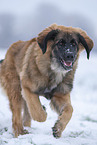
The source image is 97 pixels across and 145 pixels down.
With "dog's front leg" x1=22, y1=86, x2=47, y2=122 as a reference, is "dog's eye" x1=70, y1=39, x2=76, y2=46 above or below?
above

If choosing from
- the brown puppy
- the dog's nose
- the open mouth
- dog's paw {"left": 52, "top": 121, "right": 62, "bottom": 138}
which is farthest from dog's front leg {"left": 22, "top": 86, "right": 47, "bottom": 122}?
the dog's nose

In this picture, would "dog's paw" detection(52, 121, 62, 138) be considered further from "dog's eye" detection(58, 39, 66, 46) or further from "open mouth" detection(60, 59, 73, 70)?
"dog's eye" detection(58, 39, 66, 46)

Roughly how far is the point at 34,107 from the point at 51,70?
2.47 ft

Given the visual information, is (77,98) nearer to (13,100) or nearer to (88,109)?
(88,109)

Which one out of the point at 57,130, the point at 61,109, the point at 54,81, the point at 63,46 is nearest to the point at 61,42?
the point at 63,46

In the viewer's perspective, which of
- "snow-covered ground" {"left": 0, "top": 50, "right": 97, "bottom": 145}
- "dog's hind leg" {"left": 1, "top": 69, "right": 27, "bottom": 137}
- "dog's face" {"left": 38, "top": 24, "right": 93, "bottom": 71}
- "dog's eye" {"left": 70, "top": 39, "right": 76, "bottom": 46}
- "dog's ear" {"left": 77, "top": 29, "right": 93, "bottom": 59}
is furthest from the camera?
"dog's hind leg" {"left": 1, "top": 69, "right": 27, "bottom": 137}

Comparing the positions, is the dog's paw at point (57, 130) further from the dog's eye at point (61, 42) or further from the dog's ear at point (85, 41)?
the dog's ear at point (85, 41)

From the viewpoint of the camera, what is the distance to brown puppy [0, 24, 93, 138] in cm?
473

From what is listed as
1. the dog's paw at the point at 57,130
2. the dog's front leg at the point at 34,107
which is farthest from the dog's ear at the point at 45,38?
the dog's paw at the point at 57,130

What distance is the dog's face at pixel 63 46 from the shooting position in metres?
4.66

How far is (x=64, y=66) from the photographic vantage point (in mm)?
4934

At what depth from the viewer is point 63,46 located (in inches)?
185

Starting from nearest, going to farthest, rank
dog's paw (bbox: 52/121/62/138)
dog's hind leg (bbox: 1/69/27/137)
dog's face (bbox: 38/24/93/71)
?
dog's paw (bbox: 52/121/62/138) < dog's face (bbox: 38/24/93/71) < dog's hind leg (bbox: 1/69/27/137)

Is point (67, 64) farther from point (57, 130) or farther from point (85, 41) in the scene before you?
point (57, 130)
